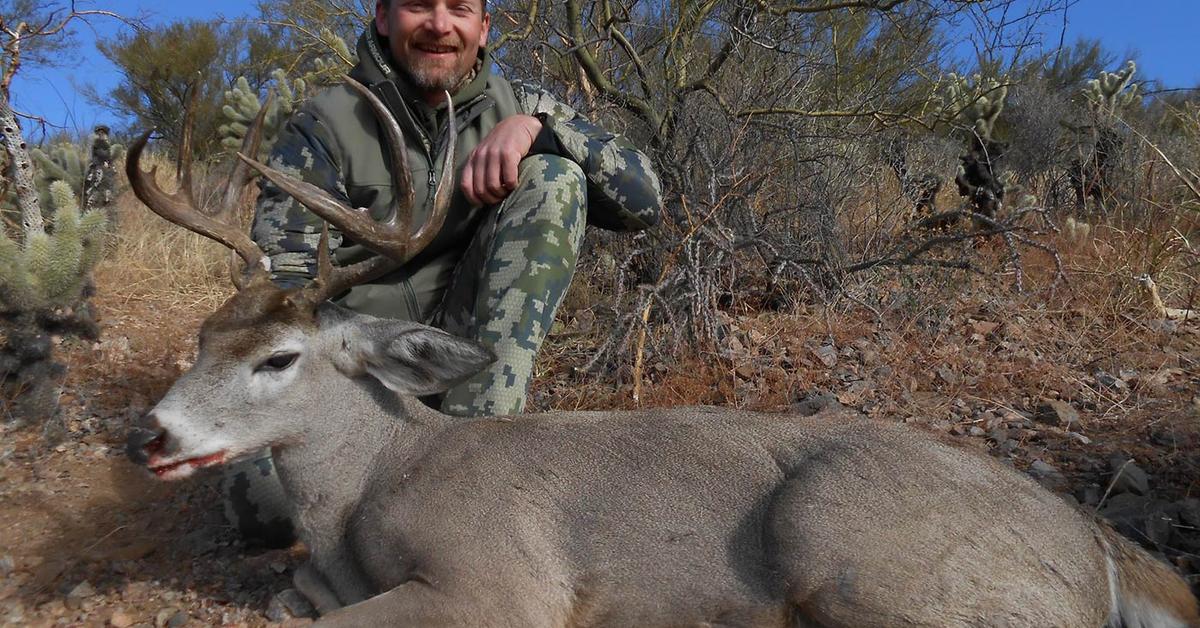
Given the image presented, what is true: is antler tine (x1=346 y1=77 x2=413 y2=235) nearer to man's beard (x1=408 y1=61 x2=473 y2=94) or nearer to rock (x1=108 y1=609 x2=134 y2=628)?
man's beard (x1=408 y1=61 x2=473 y2=94)

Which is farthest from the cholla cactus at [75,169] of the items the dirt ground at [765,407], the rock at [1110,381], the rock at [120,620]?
the rock at [1110,381]

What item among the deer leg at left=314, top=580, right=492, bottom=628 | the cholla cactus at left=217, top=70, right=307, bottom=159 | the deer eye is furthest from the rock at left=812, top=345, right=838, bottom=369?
the cholla cactus at left=217, top=70, right=307, bottom=159

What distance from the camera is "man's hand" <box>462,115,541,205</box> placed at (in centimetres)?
413

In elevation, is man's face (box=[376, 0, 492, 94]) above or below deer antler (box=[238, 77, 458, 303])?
above

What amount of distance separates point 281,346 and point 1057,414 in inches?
142

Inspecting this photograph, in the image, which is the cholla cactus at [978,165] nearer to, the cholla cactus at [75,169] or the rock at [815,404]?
the rock at [815,404]

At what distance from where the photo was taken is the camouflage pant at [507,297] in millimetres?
3773

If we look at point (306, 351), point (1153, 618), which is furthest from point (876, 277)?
point (306, 351)

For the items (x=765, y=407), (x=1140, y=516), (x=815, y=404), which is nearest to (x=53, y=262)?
(x=765, y=407)

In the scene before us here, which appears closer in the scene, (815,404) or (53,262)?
(815,404)

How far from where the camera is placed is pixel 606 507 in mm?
2902

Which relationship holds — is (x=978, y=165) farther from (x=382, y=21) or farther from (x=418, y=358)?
(x=418, y=358)

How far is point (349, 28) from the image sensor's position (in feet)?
30.6

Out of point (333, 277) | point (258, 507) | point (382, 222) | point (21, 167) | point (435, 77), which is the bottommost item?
point (258, 507)
